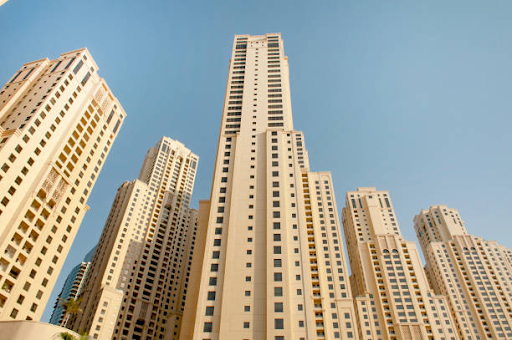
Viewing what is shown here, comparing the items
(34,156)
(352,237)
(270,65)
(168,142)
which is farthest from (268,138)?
(168,142)

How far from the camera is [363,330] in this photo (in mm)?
89375

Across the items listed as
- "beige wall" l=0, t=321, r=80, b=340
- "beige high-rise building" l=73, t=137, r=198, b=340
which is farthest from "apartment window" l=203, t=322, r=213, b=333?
"beige high-rise building" l=73, t=137, r=198, b=340

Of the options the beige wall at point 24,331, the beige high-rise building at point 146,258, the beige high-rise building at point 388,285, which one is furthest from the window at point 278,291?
the beige high-rise building at point 146,258

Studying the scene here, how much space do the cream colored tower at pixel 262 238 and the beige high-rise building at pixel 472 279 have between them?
1869 inches

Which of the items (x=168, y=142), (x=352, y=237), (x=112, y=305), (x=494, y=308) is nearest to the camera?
(x=112, y=305)

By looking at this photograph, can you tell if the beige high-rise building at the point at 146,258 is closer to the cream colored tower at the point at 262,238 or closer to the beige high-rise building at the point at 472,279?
the cream colored tower at the point at 262,238

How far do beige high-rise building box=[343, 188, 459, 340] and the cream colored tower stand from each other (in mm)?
18815

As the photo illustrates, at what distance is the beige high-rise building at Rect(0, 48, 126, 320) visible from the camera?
1869 inches

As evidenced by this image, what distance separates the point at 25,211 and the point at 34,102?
21124 mm

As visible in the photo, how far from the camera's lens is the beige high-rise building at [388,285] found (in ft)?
294

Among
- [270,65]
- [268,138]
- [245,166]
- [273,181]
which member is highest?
[270,65]

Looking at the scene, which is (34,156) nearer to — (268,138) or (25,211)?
(25,211)

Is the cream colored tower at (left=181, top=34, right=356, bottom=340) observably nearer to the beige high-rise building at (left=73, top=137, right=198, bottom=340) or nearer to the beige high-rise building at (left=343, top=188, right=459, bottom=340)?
the beige high-rise building at (left=343, top=188, right=459, bottom=340)

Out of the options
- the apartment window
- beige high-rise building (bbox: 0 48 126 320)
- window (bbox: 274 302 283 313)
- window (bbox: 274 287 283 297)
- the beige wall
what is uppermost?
beige high-rise building (bbox: 0 48 126 320)
